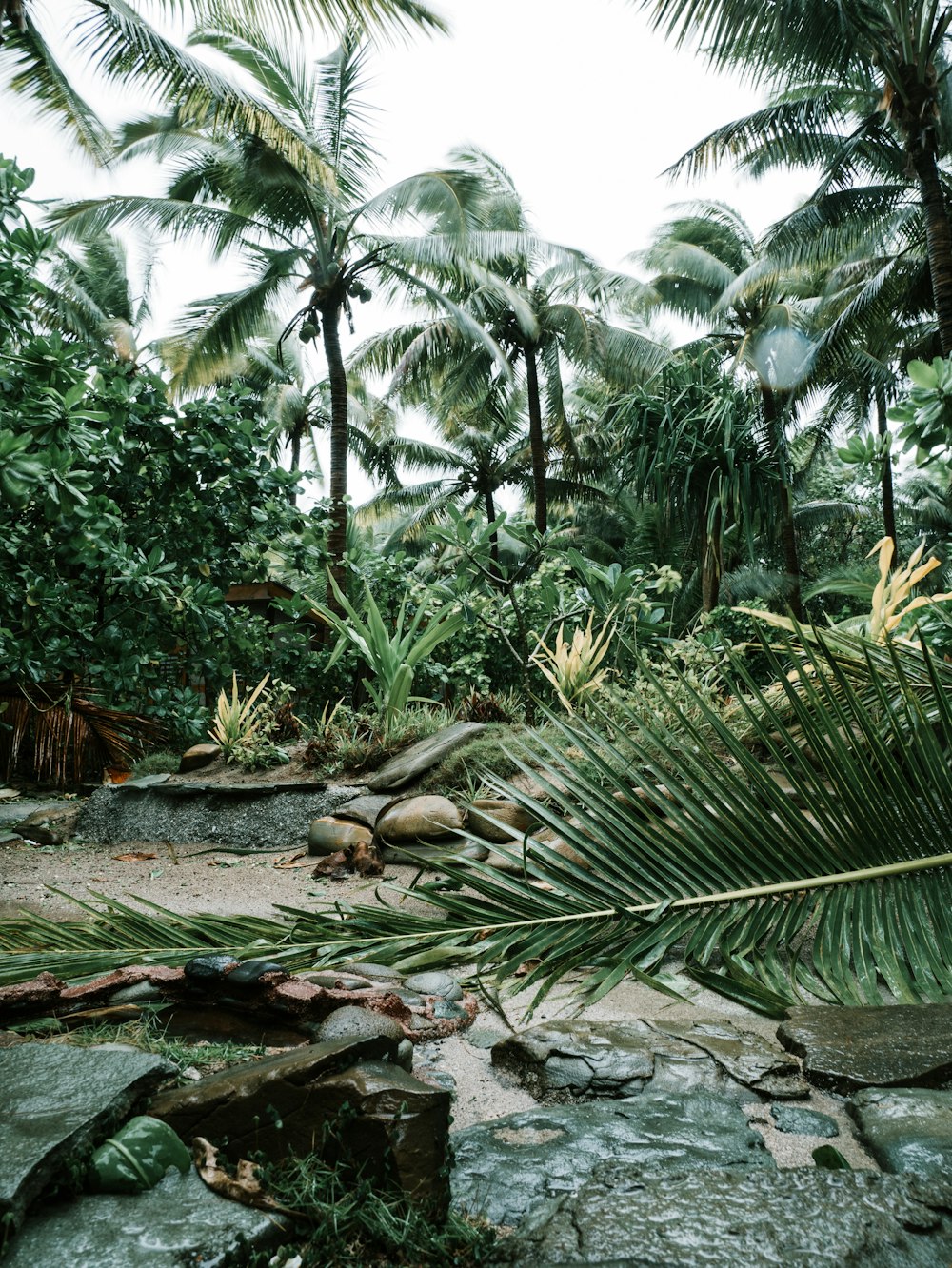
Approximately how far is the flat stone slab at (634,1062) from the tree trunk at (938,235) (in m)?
8.08

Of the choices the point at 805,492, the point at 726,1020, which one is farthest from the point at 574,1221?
the point at 805,492

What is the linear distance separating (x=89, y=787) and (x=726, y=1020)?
6166 mm

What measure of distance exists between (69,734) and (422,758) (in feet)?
9.37

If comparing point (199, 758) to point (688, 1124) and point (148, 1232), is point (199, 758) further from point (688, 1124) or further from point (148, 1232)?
point (148, 1232)

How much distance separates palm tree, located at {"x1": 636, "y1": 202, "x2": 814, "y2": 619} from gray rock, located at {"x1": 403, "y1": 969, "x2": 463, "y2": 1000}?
39.7ft

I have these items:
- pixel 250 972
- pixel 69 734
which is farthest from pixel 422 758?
pixel 250 972

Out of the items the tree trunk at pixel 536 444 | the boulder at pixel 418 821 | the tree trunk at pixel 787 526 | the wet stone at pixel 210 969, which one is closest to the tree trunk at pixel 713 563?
the tree trunk at pixel 787 526

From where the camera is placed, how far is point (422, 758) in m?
5.28

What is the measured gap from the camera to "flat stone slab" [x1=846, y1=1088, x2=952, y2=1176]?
3.90ft

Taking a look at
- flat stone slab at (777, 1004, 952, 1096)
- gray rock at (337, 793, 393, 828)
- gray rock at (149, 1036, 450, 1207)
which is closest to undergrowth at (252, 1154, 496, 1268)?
gray rock at (149, 1036, 450, 1207)

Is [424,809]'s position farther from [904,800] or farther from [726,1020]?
[904,800]

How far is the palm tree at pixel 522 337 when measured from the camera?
13922 millimetres

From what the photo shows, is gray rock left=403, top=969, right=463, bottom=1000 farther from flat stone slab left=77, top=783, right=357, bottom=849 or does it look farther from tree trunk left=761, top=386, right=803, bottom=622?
tree trunk left=761, top=386, right=803, bottom=622

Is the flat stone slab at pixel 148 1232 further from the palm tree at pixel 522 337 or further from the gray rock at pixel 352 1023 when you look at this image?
the palm tree at pixel 522 337
